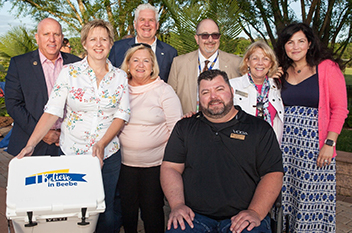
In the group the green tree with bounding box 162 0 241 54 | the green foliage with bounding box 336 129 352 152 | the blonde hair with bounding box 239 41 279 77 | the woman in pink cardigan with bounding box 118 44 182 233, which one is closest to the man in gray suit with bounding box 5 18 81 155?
the woman in pink cardigan with bounding box 118 44 182 233

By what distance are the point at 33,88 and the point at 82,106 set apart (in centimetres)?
68

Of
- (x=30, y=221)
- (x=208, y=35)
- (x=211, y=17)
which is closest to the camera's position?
(x=30, y=221)

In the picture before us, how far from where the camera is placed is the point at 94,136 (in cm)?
229

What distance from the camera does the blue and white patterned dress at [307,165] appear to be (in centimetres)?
288

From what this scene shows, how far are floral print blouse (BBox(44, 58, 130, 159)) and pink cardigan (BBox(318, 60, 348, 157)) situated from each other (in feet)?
5.80

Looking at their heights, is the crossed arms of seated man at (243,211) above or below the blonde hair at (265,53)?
below

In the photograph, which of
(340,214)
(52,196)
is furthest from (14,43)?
(340,214)

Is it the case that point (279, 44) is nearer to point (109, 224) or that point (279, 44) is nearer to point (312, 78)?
point (312, 78)

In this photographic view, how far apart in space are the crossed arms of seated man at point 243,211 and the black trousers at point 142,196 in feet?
1.43

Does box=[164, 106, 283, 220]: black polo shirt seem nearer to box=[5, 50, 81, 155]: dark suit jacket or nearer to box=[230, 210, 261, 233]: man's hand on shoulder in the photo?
box=[230, 210, 261, 233]: man's hand on shoulder

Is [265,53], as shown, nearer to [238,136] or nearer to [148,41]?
[238,136]

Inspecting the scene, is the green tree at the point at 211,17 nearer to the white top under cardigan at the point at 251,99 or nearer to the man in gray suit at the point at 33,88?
the white top under cardigan at the point at 251,99

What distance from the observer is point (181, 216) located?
81.4 inches

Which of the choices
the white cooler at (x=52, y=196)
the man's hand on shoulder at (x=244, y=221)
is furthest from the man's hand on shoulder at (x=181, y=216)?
the white cooler at (x=52, y=196)
